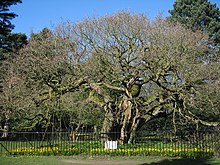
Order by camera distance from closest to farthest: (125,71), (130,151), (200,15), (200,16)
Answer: (130,151)
(125,71)
(200,16)
(200,15)

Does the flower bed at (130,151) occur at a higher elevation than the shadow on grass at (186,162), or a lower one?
higher

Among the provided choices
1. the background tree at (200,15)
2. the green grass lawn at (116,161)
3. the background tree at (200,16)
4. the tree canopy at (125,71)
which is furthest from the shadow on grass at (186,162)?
the background tree at (200,15)

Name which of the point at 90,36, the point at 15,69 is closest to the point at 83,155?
the point at 90,36

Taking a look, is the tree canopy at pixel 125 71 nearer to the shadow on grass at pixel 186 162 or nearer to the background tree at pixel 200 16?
the shadow on grass at pixel 186 162

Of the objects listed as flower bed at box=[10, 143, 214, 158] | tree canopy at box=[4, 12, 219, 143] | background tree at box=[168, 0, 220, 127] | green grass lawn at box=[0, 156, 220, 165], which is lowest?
green grass lawn at box=[0, 156, 220, 165]

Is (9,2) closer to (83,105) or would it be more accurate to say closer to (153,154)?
(153,154)

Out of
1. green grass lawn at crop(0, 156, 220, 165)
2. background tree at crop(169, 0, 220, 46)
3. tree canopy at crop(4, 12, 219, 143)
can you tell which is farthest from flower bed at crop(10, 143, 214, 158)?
background tree at crop(169, 0, 220, 46)

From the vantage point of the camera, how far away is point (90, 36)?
21.4 meters

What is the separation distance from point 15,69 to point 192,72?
15663mm

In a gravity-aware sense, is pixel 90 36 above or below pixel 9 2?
above

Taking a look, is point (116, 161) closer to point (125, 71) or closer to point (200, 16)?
point (125, 71)

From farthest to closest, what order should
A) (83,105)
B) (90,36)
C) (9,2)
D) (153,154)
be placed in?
(83,105)
(90,36)
(153,154)
(9,2)

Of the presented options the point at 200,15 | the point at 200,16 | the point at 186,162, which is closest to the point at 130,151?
the point at 186,162

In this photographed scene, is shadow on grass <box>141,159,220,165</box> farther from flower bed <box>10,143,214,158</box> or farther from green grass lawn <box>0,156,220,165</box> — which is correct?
flower bed <box>10,143,214,158</box>
